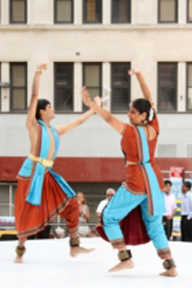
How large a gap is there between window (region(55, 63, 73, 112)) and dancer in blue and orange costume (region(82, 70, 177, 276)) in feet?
56.4

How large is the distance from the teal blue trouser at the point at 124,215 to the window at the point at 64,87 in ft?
56.6

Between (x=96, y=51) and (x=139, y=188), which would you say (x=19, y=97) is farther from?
(x=139, y=188)

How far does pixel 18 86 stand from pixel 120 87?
3333 mm

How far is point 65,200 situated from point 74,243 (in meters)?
0.52

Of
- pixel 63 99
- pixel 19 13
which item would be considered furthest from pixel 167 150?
pixel 19 13

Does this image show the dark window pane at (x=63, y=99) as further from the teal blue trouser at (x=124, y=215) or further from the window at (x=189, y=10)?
the teal blue trouser at (x=124, y=215)

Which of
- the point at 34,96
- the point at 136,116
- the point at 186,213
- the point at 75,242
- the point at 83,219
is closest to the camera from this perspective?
the point at 136,116

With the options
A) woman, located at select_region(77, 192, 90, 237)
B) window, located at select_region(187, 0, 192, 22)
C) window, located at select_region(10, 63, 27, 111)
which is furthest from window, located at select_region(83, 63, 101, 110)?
woman, located at select_region(77, 192, 90, 237)

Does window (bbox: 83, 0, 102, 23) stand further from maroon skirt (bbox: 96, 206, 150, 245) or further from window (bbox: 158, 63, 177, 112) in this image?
maroon skirt (bbox: 96, 206, 150, 245)

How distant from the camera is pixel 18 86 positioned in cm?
2362

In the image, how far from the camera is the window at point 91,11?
76.6 ft

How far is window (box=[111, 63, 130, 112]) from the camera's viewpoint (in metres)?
23.5

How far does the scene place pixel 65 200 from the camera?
7.60 meters

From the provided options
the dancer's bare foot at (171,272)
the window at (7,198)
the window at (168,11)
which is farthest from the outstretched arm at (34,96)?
the window at (168,11)
